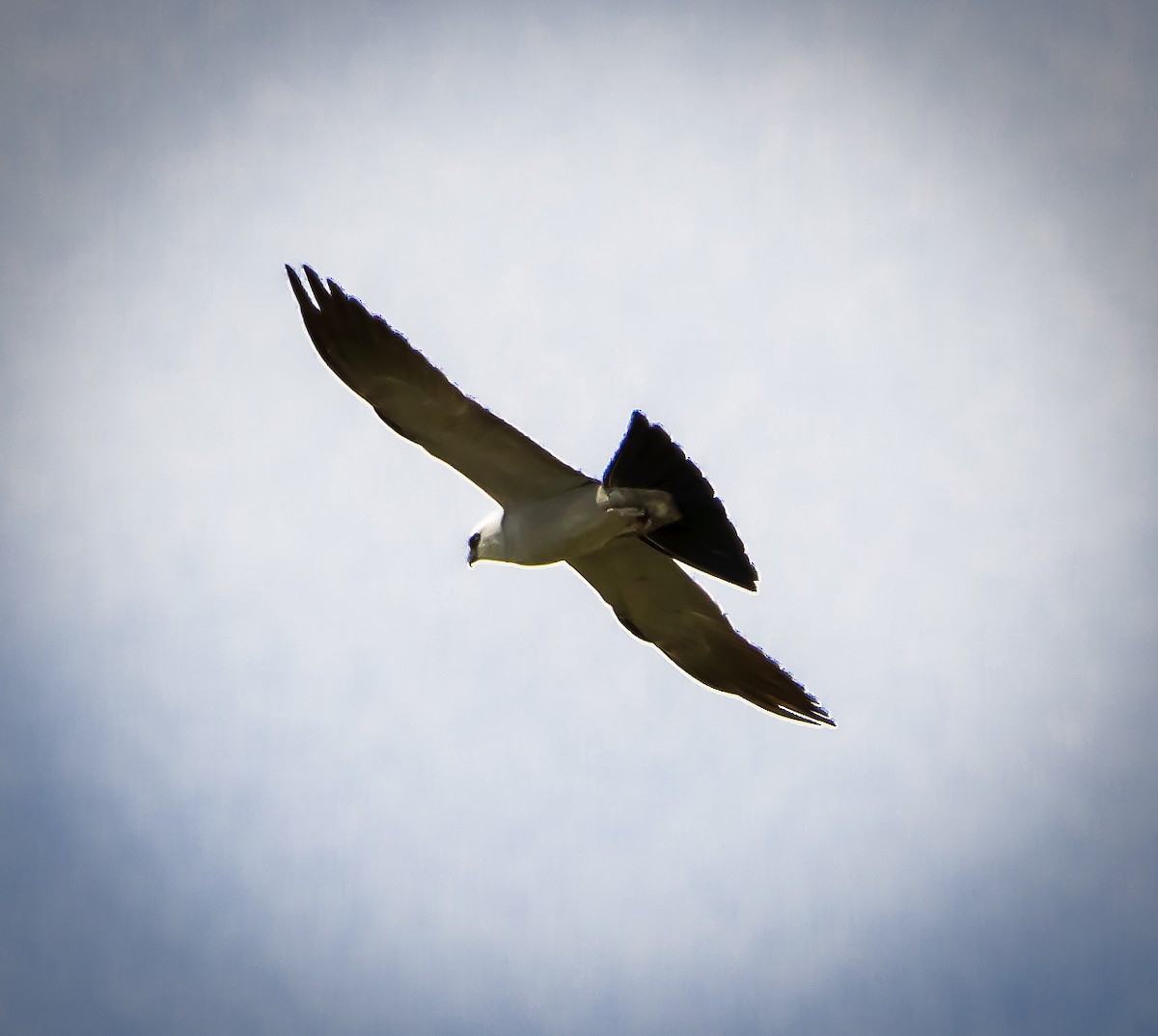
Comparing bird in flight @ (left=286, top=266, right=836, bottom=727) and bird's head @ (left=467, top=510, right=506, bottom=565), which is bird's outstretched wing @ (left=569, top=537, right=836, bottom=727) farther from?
bird's head @ (left=467, top=510, right=506, bottom=565)

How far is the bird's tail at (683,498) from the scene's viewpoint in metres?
7.07

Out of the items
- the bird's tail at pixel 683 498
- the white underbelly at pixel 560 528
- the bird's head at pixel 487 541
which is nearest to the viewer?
the bird's tail at pixel 683 498

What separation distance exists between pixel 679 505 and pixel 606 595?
149cm

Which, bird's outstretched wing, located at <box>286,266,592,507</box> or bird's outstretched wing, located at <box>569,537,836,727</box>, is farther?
bird's outstretched wing, located at <box>569,537,836,727</box>

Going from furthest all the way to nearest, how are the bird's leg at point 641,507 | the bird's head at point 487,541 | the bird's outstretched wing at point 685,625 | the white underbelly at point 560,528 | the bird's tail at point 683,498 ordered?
the bird's outstretched wing at point 685,625
the bird's head at point 487,541
the white underbelly at point 560,528
the bird's leg at point 641,507
the bird's tail at point 683,498

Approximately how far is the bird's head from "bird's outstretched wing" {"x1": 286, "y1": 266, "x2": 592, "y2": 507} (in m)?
0.33

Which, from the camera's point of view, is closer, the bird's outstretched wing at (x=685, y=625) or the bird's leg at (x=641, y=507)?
the bird's leg at (x=641, y=507)

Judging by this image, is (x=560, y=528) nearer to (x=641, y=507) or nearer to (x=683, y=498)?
(x=641, y=507)

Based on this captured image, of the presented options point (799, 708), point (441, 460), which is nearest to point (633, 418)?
point (441, 460)

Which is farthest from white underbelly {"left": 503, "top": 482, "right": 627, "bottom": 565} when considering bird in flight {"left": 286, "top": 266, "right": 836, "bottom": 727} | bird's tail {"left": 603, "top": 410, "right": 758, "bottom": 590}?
bird's tail {"left": 603, "top": 410, "right": 758, "bottom": 590}

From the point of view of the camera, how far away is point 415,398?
7.29m

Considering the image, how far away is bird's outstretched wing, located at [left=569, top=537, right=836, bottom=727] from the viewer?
8.23 metres

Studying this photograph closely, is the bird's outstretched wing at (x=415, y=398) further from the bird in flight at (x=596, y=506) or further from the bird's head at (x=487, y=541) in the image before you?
the bird's head at (x=487, y=541)

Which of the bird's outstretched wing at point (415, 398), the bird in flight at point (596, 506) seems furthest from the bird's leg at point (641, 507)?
the bird's outstretched wing at point (415, 398)
